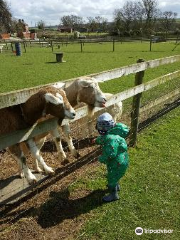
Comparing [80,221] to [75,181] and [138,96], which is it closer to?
[75,181]

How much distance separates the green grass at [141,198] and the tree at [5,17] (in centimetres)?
8163

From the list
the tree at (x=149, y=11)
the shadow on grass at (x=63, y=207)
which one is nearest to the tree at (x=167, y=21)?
the tree at (x=149, y=11)

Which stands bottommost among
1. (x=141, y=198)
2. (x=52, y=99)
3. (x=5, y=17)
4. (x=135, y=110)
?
(x=141, y=198)

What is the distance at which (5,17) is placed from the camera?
80.2 meters

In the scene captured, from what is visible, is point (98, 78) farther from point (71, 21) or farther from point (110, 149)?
point (71, 21)

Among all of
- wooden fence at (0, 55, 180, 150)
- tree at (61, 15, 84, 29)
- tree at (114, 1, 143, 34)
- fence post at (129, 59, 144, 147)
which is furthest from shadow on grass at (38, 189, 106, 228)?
tree at (61, 15, 84, 29)

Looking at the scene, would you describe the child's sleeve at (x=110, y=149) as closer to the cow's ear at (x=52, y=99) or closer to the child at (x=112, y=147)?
the child at (x=112, y=147)

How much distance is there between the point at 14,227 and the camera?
357cm

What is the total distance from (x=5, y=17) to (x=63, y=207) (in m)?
85.8

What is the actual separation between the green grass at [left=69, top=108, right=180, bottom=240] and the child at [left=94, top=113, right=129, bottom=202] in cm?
29

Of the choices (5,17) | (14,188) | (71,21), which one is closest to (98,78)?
(14,188)

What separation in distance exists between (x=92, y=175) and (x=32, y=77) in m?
11.4

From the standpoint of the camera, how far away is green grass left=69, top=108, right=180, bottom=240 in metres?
3.52

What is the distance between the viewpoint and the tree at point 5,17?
78.2 m
